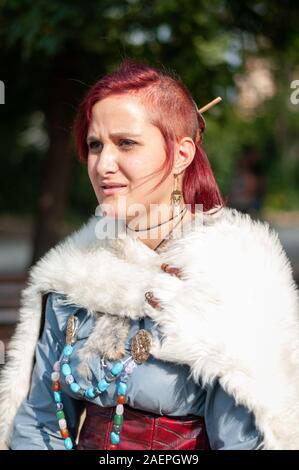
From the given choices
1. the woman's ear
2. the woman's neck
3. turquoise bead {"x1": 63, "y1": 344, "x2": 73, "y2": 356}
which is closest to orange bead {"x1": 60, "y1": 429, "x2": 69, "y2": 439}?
turquoise bead {"x1": 63, "y1": 344, "x2": 73, "y2": 356}

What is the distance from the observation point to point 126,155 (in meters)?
1.98

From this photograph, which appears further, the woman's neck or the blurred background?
the blurred background

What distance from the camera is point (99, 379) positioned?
197cm

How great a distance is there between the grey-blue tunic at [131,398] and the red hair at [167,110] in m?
0.41

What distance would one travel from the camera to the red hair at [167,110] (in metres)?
1.99

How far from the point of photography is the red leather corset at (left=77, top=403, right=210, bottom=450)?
1.91m

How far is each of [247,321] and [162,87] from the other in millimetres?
664

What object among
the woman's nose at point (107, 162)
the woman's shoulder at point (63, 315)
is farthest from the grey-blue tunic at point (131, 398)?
the woman's nose at point (107, 162)

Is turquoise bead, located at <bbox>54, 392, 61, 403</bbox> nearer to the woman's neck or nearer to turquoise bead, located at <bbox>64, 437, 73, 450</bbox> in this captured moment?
turquoise bead, located at <bbox>64, 437, 73, 450</bbox>

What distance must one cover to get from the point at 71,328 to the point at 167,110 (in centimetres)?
65

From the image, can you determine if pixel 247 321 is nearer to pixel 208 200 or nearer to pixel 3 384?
pixel 208 200

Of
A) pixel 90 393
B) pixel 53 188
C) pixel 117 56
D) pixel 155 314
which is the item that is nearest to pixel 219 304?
pixel 155 314

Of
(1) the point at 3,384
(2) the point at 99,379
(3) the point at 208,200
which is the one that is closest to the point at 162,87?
(3) the point at 208,200

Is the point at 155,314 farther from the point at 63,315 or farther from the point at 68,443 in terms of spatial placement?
the point at 68,443
